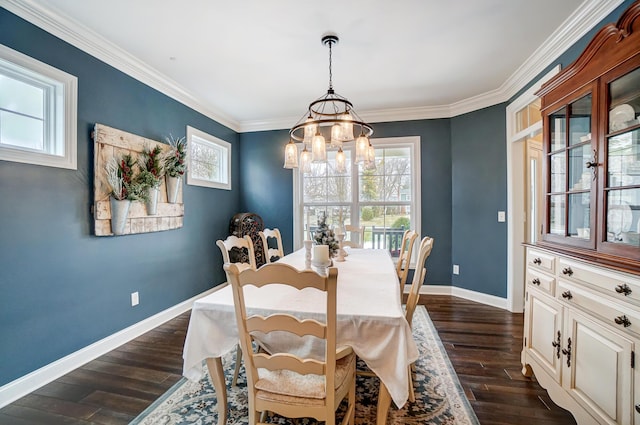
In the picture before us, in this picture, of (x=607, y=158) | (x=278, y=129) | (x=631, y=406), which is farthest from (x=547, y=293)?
(x=278, y=129)

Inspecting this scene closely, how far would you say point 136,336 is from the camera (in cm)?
277

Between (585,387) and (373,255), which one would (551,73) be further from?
(585,387)

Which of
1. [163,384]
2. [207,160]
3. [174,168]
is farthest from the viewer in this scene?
[207,160]

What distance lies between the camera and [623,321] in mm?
1244

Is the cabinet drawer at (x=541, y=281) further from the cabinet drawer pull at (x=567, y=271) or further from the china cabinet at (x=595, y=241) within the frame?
the cabinet drawer pull at (x=567, y=271)

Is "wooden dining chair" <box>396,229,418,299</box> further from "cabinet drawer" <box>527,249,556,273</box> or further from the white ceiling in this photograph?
the white ceiling

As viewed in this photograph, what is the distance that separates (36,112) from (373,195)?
370 cm

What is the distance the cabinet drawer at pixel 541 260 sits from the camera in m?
1.79

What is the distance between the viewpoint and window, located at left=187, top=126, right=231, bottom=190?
3.68m

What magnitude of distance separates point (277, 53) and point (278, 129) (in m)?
1.98

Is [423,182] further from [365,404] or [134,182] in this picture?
[134,182]

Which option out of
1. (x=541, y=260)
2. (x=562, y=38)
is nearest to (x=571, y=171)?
(x=541, y=260)

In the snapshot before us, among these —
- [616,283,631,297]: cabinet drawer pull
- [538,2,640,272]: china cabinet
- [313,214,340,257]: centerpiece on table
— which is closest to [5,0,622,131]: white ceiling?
[538,2,640,272]: china cabinet

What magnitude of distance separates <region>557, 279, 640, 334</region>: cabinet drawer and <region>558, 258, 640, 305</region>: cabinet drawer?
0.04 metres
